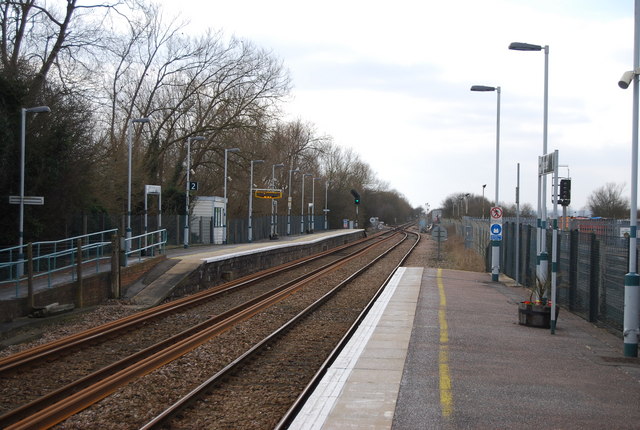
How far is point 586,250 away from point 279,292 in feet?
31.1

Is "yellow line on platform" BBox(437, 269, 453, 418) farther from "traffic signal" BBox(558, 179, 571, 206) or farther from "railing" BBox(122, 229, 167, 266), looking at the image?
"railing" BBox(122, 229, 167, 266)

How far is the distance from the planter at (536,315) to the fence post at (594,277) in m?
1.43

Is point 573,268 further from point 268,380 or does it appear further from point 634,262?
point 268,380

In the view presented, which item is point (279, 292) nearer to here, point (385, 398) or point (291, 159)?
point (385, 398)

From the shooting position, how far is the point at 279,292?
67.8ft

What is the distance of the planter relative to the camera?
12.6 m

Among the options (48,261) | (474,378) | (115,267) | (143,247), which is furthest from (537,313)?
(143,247)

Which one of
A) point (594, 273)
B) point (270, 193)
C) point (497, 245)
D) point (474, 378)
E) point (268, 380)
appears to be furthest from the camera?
point (270, 193)

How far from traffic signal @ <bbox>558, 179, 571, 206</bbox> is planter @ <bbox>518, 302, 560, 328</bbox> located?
6.66ft

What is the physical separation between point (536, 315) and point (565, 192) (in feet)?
7.95

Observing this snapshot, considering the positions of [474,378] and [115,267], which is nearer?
[474,378]

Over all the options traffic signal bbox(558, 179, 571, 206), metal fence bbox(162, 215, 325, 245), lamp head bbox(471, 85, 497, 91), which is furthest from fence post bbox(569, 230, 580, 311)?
metal fence bbox(162, 215, 325, 245)

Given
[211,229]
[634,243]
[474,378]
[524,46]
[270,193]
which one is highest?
[524,46]

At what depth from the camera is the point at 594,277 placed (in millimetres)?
13523
